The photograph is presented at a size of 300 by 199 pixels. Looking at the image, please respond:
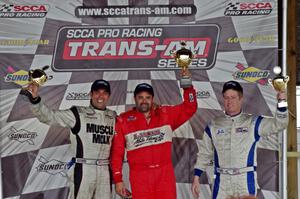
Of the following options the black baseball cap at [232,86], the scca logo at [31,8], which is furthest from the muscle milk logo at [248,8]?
the scca logo at [31,8]

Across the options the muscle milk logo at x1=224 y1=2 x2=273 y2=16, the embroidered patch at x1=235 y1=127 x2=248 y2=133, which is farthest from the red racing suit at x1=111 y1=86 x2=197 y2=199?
the muscle milk logo at x1=224 y1=2 x2=273 y2=16

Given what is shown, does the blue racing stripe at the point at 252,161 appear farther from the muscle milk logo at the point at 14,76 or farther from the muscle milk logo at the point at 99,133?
the muscle milk logo at the point at 14,76

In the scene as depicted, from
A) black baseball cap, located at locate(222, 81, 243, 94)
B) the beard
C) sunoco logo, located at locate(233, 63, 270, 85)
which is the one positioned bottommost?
the beard

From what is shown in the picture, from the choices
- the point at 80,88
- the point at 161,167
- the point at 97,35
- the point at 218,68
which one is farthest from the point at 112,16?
the point at 161,167

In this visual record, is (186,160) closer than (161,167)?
No

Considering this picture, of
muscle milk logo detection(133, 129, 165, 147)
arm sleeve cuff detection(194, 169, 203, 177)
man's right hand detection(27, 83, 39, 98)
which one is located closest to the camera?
man's right hand detection(27, 83, 39, 98)

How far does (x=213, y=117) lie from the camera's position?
4492 millimetres

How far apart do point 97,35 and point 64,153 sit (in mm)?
1025

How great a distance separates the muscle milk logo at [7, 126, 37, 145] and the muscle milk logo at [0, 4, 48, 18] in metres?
0.94

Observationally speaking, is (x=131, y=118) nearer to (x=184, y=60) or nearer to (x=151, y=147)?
(x=151, y=147)

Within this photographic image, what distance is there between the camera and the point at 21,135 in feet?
14.8

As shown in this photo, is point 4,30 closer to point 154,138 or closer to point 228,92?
point 154,138

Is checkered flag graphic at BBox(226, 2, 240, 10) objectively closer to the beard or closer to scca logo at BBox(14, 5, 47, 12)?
the beard

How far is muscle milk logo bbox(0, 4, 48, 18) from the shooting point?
4531 mm
